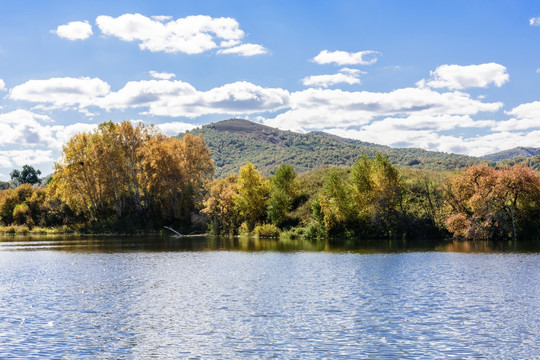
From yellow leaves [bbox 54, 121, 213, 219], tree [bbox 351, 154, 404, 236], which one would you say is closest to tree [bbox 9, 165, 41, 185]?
yellow leaves [bbox 54, 121, 213, 219]

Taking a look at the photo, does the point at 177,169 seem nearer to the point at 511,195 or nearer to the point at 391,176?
the point at 391,176

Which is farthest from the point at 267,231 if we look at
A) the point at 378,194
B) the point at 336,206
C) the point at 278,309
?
the point at 278,309

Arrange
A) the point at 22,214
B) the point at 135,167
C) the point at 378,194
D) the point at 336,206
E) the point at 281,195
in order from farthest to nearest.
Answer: the point at 22,214, the point at 135,167, the point at 281,195, the point at 336,206, the point at 378,194

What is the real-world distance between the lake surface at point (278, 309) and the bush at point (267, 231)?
125 ft

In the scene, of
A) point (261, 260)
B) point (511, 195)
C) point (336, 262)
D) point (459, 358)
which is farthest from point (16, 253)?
point (511, 195)

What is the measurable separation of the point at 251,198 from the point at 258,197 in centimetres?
122

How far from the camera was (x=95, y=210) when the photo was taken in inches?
4286

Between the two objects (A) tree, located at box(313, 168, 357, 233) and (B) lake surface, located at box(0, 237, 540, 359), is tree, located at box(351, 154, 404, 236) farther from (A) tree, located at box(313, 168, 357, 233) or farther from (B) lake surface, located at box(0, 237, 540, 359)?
(B) lake surface, located at box(0, 237, 540, 359)

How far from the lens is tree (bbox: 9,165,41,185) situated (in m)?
187

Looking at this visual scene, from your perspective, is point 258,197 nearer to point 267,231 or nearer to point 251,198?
point 251,198

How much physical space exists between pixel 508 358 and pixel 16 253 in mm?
57834

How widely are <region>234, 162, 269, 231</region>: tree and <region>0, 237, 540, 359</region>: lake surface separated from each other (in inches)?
1652

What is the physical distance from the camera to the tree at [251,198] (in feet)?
287

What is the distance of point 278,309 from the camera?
82.1 ft
